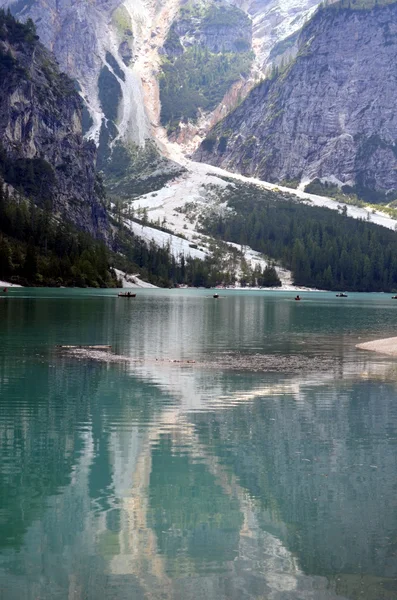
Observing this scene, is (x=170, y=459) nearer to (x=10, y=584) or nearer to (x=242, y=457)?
(x=242, y=457)

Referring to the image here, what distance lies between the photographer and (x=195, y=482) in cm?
2636

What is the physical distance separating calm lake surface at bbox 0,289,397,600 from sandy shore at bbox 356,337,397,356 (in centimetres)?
1736

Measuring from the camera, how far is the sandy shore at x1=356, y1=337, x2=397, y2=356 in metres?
74.1

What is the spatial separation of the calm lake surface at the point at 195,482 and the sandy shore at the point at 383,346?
1736 cm

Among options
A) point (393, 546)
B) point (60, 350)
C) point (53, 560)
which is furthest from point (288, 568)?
point (60, 350)

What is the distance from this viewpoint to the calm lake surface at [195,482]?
1884 cm

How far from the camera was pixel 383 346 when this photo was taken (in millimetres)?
78000

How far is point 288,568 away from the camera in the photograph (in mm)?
19406

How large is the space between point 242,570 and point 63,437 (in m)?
15.1

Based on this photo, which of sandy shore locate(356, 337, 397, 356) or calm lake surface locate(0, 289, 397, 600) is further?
sandy shore locate(356, 337, 397, 356)

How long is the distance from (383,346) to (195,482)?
2167 inches

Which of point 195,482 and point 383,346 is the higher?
point 383,346

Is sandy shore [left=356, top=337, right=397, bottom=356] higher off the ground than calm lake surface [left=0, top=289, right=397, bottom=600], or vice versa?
sandy shore [left=356, top=337, right=397, bottom=356]

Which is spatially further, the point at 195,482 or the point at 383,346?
the point at 383,346
